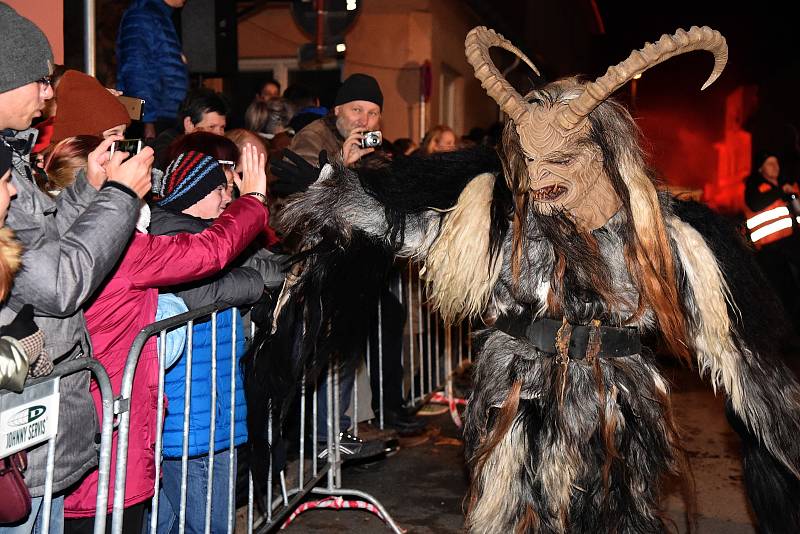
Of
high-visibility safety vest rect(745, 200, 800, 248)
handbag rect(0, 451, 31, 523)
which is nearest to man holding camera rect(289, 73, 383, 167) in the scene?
handbag rect(0, 451, 31, 523)

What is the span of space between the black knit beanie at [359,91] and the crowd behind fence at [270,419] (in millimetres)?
1240

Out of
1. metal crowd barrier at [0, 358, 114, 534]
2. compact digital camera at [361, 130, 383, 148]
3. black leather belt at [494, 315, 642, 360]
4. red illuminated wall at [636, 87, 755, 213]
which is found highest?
red illuminated wall at [636, 87, 755, 213]

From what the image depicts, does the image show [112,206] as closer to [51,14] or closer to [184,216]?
[184,216]

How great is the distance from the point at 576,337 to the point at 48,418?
188cm

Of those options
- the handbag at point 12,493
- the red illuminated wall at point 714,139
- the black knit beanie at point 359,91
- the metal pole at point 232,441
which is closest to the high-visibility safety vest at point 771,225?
the black knit beanie at point 359,91

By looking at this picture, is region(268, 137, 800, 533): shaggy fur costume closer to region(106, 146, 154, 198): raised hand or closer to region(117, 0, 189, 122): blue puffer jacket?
region(106, 146, 154, 198): raised hand

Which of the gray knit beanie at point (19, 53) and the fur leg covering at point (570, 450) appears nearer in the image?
the gray knit beanie at point (19, 53)

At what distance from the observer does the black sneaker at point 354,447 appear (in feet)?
17.7

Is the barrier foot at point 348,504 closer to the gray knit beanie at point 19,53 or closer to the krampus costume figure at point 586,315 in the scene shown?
the krampus costume figure at point 586,315

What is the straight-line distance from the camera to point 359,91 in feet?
19.4

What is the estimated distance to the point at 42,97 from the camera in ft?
9.29

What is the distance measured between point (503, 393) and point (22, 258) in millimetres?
1830

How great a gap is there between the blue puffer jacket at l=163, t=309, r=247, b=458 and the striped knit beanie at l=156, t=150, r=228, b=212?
0.49 meters

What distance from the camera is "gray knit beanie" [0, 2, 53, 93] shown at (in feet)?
8.82
